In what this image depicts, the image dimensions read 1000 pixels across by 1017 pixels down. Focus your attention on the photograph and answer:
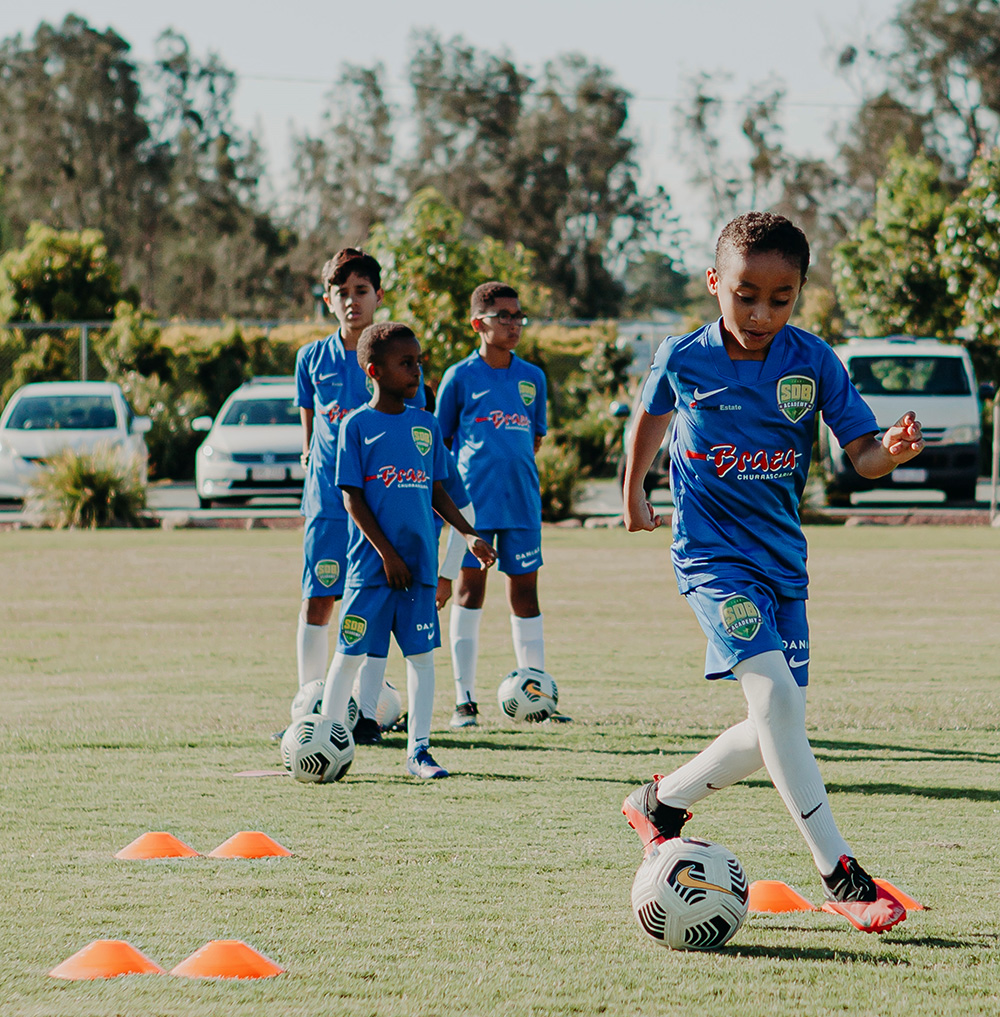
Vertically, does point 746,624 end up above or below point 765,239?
below

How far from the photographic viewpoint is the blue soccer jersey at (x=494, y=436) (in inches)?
310

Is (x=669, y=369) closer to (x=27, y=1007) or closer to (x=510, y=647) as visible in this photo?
(x=27, y=1007)

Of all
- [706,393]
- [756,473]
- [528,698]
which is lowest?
[528,698]

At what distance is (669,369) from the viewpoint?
430 centimetres

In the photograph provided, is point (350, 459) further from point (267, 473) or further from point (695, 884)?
point (267, 473)

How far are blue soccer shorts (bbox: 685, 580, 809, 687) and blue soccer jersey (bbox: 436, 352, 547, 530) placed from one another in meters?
3.61

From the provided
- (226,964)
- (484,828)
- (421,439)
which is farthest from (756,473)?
(421,439)

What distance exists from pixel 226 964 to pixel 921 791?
3149 mm

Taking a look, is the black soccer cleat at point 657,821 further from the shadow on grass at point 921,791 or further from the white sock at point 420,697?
the white sock at point 420,697

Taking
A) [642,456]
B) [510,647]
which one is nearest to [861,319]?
[510,647]

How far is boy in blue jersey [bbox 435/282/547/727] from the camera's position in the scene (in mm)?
7840

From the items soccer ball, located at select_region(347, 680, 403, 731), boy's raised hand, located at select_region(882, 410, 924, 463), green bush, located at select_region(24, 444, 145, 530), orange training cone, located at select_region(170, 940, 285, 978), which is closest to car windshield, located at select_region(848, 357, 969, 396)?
green bush, located at select_region(24, 444, 145, 530)

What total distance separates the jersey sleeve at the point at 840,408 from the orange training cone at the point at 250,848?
7.11 ft

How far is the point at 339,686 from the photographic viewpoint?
6.42 metres
